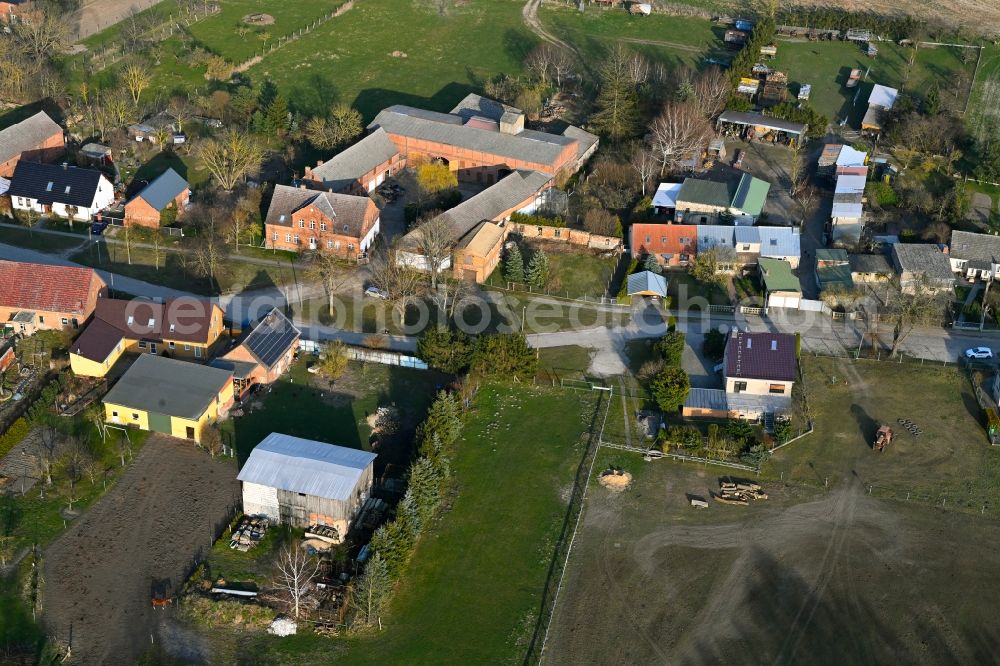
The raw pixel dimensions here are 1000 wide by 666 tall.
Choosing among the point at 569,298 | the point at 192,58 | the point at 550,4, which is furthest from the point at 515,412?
the point at 550,4

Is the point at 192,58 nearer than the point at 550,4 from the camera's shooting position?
Yes

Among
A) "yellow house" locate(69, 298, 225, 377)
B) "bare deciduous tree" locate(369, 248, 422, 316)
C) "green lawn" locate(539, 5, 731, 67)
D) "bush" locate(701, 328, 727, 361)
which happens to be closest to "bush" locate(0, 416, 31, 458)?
"yellow house" locate(69, 298, 225, 377)

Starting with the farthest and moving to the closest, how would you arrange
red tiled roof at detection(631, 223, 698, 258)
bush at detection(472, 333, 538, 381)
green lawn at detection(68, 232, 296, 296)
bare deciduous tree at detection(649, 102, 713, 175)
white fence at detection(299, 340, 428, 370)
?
bare deciduous tree at detection(649, 102, 713, 175) < red tiled roof at detection(631, 223, 698, 258) < green lawn at detection(68, 232, 296, 296) < white fence at detection(299, 340, 428, 370) < bush at detection(472, 333, 538, 381)

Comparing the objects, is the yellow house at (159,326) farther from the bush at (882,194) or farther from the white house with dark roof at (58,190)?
the bush at (882,194)

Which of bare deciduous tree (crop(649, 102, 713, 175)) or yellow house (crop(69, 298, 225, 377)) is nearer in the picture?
yellow house (crop(69, 298, 225, 377))

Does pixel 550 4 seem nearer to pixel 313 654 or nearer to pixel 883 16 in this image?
pixel 883 16

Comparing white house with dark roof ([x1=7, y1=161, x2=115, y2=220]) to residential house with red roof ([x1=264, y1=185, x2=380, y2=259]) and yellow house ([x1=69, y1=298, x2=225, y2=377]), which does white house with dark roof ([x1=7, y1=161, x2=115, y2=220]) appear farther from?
yellow house ([x1=69, y1=298, x2=225, y2=377])

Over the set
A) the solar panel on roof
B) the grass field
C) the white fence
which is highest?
the grass field

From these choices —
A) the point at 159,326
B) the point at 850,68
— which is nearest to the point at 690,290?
the point at 159,326
